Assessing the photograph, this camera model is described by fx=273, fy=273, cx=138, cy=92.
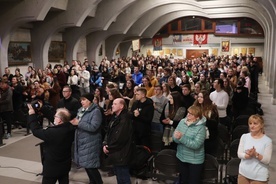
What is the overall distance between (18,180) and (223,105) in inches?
178

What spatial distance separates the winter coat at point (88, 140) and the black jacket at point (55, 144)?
455mm

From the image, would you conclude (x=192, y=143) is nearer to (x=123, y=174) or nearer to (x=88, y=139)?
(x=123, y=174)

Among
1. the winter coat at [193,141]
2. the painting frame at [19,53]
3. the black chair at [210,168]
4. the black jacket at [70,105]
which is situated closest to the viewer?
the winter coat at [193,141]

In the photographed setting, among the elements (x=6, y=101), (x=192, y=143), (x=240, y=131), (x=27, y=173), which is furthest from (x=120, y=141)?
(x=6, y=101)

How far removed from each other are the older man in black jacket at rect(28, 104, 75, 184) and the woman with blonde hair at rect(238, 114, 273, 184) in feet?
7.67

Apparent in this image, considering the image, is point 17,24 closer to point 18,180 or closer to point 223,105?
point 18,180

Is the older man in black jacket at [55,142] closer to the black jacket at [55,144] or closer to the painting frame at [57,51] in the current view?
the black jacket at [55,144]

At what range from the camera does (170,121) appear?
4.86 m

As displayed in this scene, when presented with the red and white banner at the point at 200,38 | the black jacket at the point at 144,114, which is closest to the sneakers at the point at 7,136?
the black jacket at the point at 144,114

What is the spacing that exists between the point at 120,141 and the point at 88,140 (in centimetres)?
63

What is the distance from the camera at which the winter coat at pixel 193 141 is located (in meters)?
3.79

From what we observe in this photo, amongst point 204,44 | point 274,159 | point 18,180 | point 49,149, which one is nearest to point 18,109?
point 18,180

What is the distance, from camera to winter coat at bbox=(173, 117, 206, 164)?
379 cm

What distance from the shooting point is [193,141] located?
3795mm
